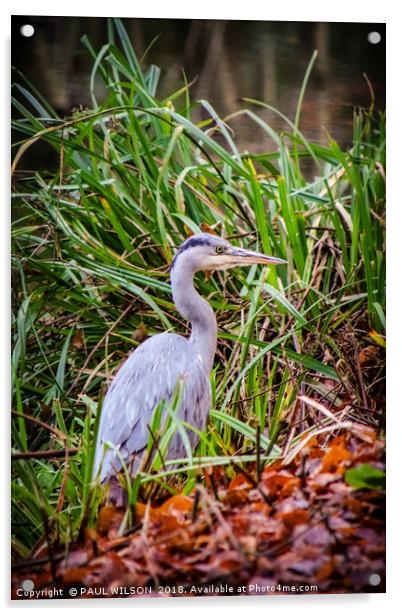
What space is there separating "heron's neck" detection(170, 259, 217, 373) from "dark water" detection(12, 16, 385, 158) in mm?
352

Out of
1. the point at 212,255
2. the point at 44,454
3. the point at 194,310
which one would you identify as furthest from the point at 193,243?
the point at 44,454

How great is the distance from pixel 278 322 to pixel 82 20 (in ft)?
2.73

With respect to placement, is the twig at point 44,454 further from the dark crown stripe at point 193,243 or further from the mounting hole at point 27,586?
the dark crown stripe at point 193,243

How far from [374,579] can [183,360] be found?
668 mm

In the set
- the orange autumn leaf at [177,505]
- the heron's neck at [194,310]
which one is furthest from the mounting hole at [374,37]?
the orange autumn leaf at [177,505]

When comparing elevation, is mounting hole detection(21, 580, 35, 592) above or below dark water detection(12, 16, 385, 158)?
below

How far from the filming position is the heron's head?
2398 millimetres

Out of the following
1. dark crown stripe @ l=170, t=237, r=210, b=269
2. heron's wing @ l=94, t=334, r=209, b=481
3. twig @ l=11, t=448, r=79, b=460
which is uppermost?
dark crown stripe @ l=170, t=237, r=210, b=269

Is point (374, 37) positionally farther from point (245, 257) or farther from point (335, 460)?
point (335, 460)

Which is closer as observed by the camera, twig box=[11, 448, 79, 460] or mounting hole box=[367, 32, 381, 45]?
twig box=[11, 448, 79, 460]

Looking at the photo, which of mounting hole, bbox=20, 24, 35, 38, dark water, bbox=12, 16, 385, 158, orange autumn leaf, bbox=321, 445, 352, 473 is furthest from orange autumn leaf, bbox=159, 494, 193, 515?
mounting hole, bbox=20, 24, 35, 38

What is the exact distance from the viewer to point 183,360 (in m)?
2.41

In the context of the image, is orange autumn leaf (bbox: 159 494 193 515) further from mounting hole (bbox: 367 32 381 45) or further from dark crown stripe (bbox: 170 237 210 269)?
mounting hole (bbox: 367 32 381 45)

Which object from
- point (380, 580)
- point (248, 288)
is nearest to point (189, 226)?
point (248, 288)
